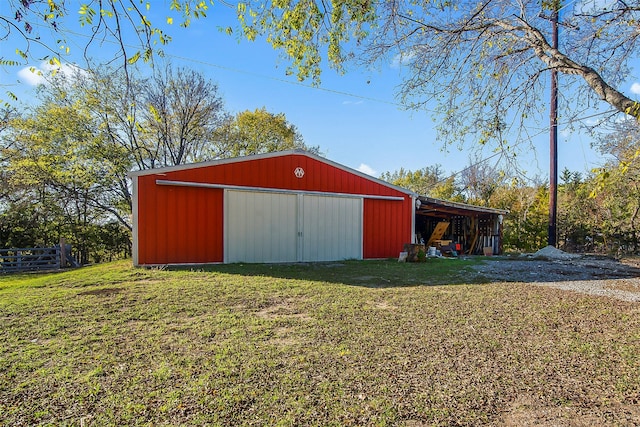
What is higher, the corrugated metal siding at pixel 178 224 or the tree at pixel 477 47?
the tree at pixel 477 47

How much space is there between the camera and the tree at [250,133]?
1816cm

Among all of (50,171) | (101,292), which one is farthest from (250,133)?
(101,292)

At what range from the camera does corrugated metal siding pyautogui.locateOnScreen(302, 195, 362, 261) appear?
29.6 feet

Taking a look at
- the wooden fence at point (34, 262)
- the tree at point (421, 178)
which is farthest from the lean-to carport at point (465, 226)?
the wooden fence at point (34, 262)

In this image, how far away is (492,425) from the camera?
1675 millimetres

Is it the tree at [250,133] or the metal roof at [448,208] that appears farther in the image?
the tree at [250,133]

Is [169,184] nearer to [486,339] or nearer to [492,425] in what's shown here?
[486,339]

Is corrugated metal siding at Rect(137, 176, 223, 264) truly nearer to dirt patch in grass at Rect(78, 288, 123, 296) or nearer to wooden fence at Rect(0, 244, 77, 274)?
dirt patch in grass at Rect(78, 288, 123, 296)

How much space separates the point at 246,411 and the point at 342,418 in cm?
50

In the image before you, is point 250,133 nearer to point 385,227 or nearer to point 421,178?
point 385,227

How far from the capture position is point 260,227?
332 inches

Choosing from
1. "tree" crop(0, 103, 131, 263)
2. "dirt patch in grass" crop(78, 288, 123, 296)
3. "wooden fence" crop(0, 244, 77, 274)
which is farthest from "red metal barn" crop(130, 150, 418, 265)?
"tree" crop(0, 103, 131, 263)

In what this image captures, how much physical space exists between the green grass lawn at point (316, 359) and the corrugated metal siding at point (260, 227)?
3.58 meters

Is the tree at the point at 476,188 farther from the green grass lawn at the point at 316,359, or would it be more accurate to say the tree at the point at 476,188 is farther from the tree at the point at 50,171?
the tree at the point at 50,171
